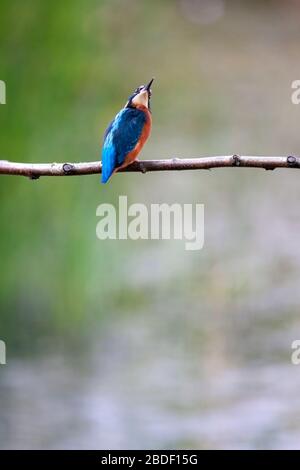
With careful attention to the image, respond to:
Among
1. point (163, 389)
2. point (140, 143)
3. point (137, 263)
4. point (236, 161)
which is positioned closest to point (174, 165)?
point (236, 161)

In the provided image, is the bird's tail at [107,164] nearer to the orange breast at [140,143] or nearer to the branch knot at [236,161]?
the orange breast at [140,143]

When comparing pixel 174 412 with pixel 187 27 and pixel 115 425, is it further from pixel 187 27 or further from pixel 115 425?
pixel 187 27

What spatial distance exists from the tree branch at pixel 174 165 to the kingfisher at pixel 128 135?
6 centimetres

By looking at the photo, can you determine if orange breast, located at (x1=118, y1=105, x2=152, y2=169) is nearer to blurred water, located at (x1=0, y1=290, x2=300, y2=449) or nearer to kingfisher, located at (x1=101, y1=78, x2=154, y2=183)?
kingfisher, located at (x1=101, y1=78, x2=154, y2=183)

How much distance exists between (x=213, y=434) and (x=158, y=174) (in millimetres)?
840

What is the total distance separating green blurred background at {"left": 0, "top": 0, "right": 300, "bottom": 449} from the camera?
2.18 m

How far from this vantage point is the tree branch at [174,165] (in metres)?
1.17

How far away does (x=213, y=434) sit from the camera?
2.12m

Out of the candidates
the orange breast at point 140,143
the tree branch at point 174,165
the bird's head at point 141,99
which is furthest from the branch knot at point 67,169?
the bird's head at point 141,99

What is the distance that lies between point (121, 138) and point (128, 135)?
2cm

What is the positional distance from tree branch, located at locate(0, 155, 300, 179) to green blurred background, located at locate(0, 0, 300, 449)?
103 cm

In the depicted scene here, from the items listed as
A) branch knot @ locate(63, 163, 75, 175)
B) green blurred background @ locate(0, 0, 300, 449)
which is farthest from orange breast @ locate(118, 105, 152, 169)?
green blurred background @ locate(0, 0, 300, 449)
